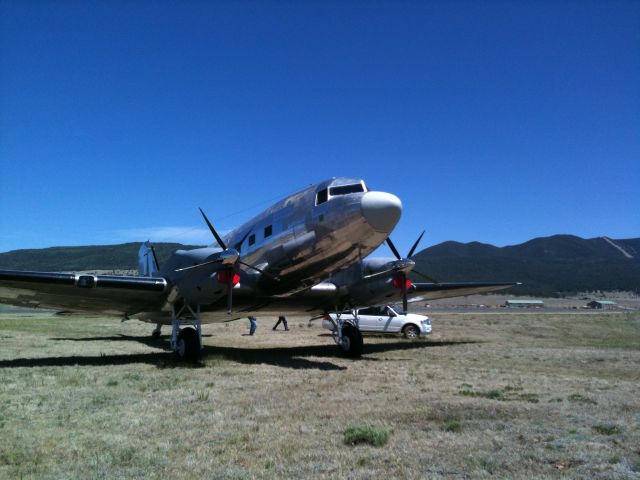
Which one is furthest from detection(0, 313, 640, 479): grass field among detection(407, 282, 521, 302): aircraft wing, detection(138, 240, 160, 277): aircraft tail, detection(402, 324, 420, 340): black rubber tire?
detection(402, 324, 420, 340): black rubber tire

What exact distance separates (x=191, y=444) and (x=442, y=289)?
1814 centimetres

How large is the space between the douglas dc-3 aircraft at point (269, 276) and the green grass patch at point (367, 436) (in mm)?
7345

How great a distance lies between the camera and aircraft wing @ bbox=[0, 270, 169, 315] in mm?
15328

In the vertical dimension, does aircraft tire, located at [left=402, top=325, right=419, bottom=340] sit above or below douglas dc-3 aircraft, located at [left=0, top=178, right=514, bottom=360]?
below

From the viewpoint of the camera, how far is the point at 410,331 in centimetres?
2767

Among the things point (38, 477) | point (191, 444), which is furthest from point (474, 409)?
point (38, 477)

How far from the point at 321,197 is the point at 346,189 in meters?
0.83

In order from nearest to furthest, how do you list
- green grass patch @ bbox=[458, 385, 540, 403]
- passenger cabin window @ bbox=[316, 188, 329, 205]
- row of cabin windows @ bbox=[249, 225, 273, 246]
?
green grass patch @ bbox=[458, 385, 540, 403], passenger cabin window @ bbox=[316, 188, 329, 205], row of cabin windows @ bbox=[249, 225, 273, 246]

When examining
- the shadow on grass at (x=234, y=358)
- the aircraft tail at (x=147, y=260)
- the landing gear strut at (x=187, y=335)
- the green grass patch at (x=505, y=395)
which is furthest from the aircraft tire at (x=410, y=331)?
the green grass patch at (x=505, y=395)

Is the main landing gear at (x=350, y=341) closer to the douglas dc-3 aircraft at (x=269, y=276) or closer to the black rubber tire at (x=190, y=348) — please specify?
the douglas dc-3 aircraft at (x=269, y=276)

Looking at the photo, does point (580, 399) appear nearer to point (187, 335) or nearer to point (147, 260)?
point (187, 335)

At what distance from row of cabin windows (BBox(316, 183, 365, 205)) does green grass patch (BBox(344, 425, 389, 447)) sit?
27.2ft

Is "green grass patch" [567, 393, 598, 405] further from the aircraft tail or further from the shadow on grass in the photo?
the aircraft tail

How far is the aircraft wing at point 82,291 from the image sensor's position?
50.3 feet
